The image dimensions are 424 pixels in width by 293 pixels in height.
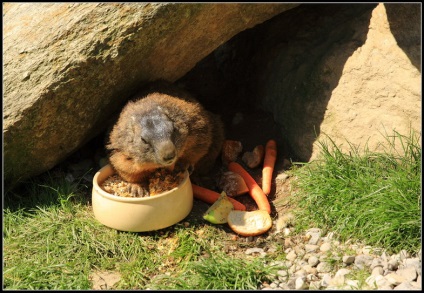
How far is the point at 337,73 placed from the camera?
19.1 feet

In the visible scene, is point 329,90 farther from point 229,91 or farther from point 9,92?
point 9,92

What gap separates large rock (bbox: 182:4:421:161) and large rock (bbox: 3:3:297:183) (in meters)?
1.05

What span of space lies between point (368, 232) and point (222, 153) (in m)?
2.15

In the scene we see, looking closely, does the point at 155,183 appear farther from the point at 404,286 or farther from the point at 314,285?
the point at 404,286

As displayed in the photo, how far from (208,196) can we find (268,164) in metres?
A: 0.76

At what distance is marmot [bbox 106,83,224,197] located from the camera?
509 cm

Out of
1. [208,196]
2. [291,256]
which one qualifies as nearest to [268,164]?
[208,196]

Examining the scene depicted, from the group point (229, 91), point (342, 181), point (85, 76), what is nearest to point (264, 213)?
point (342, 181)

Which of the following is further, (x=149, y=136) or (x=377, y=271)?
(x=149, y=136)

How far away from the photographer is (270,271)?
4496mm

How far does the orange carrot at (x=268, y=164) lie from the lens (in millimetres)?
5762

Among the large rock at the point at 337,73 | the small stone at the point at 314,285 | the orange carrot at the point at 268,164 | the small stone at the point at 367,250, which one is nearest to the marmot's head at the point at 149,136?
the orange carrot at the point at 268,164

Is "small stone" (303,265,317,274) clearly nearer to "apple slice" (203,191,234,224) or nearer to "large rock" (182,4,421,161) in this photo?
"apple slice" (203,191,234,224)

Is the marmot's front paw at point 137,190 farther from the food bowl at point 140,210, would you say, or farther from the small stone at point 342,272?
the small stone at point 342,272
